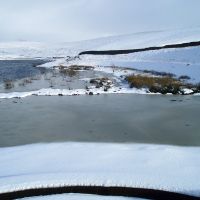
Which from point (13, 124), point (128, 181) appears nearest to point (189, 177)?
point (128, 181)

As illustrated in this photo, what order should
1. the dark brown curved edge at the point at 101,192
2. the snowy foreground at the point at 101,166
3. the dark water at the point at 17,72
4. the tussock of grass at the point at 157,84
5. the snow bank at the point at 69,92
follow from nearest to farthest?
the dark brown curved edge at the point at 101,192 → the snowy foreground at the point at 101,166 → the snow bank at the point at 69,92 → the tussock of grass at the point at 157,84 → the dark water at the point at 17,72

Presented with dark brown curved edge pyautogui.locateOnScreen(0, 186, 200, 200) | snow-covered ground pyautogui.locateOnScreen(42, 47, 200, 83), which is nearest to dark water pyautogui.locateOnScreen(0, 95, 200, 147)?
dark brown curved edge pyautogui.locateOnScreen(0, 186, 200, 200)

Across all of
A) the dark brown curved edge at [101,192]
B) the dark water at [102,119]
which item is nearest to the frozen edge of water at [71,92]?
the dark water at [102,119]

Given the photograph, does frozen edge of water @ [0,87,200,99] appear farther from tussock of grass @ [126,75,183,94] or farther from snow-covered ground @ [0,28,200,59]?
snow-covered ground @ [0,28,200,59]

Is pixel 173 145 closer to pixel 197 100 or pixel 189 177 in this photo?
pixel 189 177

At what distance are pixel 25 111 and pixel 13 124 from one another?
275 cm

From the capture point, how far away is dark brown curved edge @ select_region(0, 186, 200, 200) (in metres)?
8.66

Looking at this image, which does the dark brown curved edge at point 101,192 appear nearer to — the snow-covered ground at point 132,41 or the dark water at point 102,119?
the dark water at point 102,119

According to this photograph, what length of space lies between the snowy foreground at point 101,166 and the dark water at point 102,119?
1659mm

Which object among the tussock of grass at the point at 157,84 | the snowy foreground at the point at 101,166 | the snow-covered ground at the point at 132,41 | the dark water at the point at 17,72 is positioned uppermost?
the snowy foreground at the point at 101,166

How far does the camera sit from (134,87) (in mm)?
27703

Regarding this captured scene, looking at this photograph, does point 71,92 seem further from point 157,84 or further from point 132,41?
point 132,41

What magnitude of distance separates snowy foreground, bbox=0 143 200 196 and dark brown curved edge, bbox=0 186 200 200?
0.29 ft

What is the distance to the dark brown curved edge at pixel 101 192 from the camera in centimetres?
866
